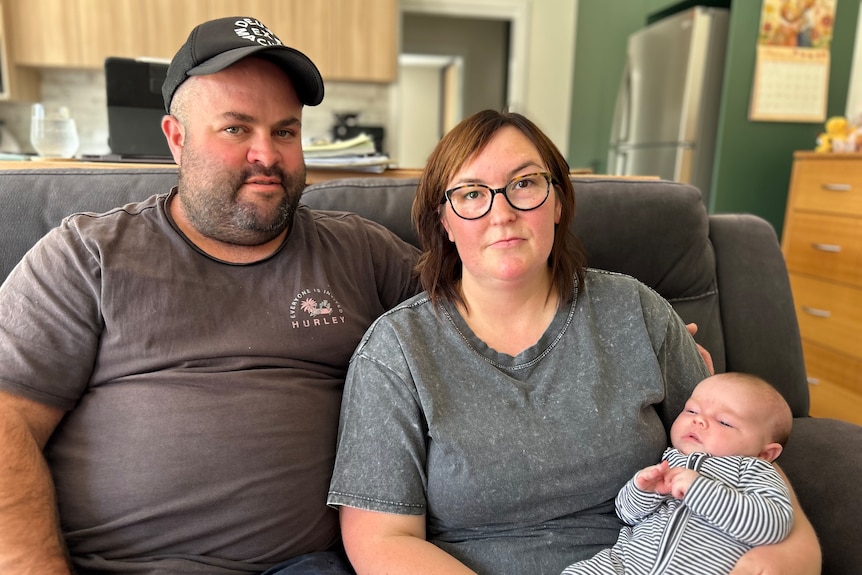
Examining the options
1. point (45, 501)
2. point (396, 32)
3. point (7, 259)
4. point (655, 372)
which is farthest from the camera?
point (396, 32)

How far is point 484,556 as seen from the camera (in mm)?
1011

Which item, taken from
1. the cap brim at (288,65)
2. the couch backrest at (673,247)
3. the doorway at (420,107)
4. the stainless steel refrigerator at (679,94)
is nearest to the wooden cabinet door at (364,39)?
the stainless steel refrigerator at (679,94)

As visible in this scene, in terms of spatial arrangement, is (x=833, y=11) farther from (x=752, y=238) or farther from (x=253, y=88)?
(x=253, y=88)

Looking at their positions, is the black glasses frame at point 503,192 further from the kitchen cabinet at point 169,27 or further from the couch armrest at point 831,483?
the kitchen cabinet at point 169,27

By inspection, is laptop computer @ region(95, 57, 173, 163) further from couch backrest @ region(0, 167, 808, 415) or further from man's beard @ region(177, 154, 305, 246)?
man's beard @ region(177, 154, 305, 246)

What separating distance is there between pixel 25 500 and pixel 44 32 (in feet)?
12.6

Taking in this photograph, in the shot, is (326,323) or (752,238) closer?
(326,323)

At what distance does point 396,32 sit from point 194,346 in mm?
3521

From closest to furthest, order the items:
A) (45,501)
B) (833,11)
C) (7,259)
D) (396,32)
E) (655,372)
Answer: (45,501) → (655,372) → (7,259) → (833,11) → (396,32)

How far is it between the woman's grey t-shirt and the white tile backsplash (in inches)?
138

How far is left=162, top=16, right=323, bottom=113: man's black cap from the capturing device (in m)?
1.09

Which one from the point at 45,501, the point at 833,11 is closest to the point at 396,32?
the point at 833,11

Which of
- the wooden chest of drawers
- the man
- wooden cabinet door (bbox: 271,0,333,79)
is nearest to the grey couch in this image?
the man

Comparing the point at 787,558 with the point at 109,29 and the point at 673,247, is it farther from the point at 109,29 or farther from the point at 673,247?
the point at 109,29
